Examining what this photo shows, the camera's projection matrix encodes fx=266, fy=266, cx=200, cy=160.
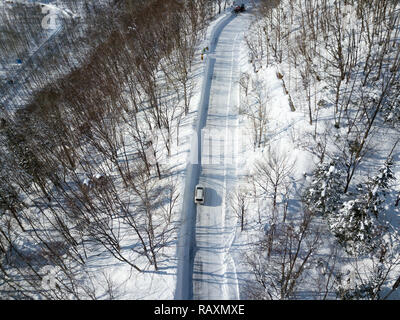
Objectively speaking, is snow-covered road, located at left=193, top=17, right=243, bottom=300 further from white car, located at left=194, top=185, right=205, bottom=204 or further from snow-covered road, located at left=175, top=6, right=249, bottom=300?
white car, located at left=194, top=185, right=205, bottom=204

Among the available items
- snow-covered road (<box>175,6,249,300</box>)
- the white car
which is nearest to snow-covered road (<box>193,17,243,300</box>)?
snow-covered road (<box>175,6,249,300</box>)

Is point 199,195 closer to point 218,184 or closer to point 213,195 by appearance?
point 213,195

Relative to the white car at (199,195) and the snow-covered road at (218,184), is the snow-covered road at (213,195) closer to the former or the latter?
the snow-covered road at (218,184)

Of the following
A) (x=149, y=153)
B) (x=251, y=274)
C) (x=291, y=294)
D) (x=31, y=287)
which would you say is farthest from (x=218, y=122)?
(x=31, y=287)

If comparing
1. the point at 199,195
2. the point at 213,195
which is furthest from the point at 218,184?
the point at 199,195

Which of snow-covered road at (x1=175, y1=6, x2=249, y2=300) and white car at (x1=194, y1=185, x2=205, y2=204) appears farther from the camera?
white car at (x1=194, y1=185, x2=205, y2=204)

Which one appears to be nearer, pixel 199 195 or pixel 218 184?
pixel 199 195

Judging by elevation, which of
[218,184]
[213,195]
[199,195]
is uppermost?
[218,184]

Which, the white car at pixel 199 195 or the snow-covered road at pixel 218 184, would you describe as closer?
the snow-covered road at pixel 218 184

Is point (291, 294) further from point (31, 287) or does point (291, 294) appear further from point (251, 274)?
point (31, 287)

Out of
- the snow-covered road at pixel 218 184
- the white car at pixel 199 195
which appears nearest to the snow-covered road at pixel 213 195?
the snow-covered road at pixel 218 184
